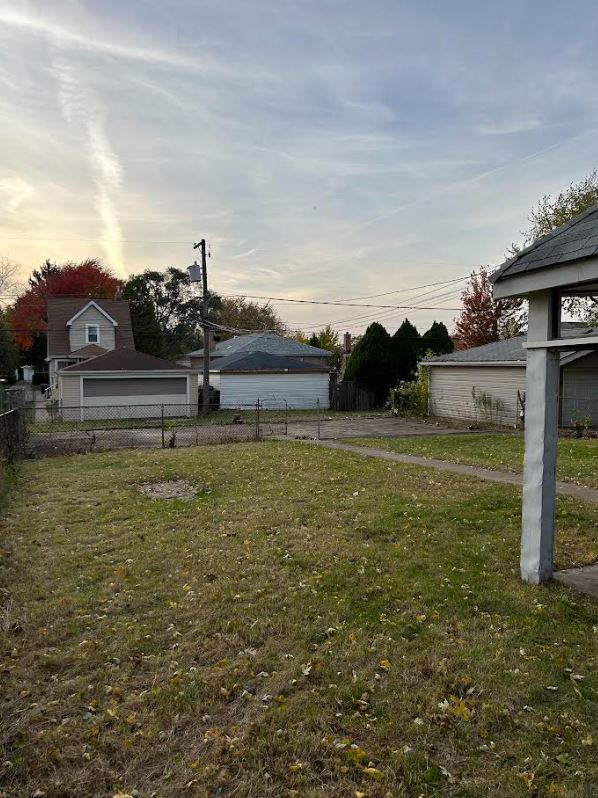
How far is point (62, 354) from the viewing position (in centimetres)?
3425

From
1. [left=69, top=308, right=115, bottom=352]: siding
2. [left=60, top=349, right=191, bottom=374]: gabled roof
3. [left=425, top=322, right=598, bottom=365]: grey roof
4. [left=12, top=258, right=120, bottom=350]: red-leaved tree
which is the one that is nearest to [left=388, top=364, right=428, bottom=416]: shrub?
[left=425, top=322, right=598, bottom=365]: grey roof

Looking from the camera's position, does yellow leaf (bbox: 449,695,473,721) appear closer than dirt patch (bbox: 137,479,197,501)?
Yes

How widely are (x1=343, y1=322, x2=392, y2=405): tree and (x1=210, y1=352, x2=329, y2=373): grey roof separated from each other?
1.91 m

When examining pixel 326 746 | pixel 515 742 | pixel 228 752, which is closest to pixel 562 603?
pixel 515 742

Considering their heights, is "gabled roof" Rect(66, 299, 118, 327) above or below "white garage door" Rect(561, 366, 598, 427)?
above

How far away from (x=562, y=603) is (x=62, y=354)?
3417cm

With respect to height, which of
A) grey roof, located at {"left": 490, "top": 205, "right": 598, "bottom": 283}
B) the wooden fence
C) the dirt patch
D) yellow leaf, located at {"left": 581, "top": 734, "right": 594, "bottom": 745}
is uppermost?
grey roof, located at {"left": 490, "top": 205, "right": 598, "bottom": 283}

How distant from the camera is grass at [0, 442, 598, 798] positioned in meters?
2.84

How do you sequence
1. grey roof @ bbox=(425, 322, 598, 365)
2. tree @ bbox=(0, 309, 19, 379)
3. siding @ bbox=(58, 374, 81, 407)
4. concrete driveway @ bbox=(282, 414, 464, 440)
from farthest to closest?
tree @ bbox=(0, 309, 19, 379) < siding @ bbox=(58, 374, 81, 407) < grey roof @ bbox=(425, 322, 598, 365) < concrete driveway @ bbox=(282, 414, 464, 440)

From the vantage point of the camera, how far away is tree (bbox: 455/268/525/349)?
125 feet

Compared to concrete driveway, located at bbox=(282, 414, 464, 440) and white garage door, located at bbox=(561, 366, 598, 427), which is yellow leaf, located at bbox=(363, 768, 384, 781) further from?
white garage door, located at bbox=(561, 366, 598, 427)

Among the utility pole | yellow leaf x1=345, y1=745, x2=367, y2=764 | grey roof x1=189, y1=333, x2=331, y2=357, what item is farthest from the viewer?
grey roof x1=189, y1=333, x2=331, y2=357

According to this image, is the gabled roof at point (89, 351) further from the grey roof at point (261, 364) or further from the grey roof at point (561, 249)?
the grey roof at point (561, 249)

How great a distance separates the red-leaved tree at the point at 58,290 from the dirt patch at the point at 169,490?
1709 inches
